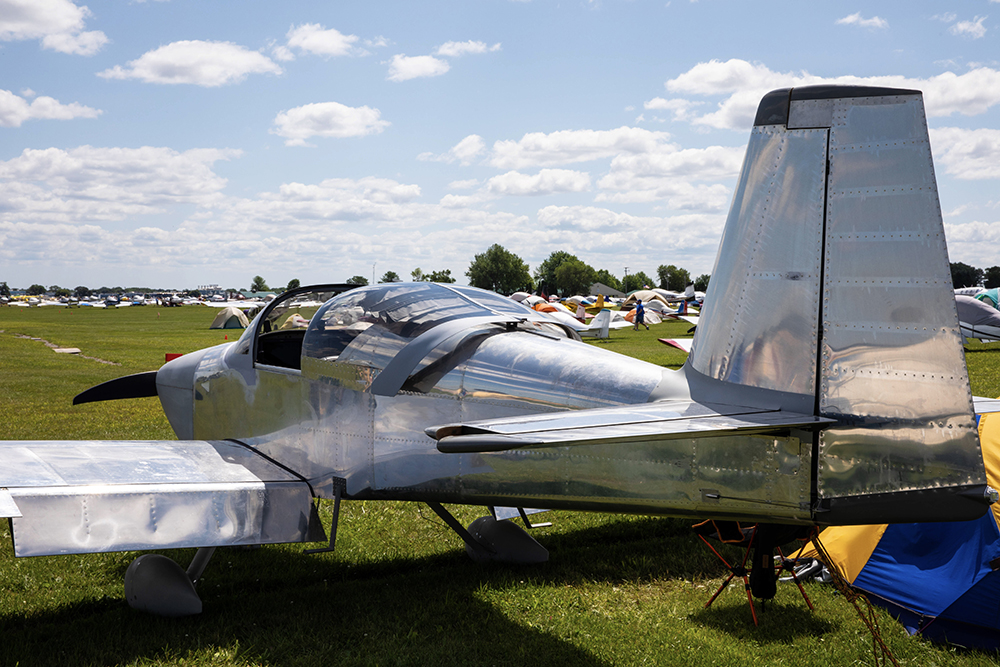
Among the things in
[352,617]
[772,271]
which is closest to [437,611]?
[352,617]

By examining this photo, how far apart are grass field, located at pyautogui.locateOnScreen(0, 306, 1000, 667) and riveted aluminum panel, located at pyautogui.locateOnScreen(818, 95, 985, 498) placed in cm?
194

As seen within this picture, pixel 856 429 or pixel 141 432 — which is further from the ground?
pixel 856 429

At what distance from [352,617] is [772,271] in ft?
11.6

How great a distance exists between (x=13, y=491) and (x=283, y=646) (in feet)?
5.80

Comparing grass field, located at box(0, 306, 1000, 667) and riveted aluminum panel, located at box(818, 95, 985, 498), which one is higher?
riveted aluminum panel, located at box(818, 95, 985, 498)

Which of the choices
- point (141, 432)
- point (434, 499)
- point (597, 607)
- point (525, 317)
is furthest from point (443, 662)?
point (141, 432)

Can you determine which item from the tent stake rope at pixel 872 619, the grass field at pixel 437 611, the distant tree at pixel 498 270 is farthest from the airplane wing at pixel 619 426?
the distant tree at pixel 498 270

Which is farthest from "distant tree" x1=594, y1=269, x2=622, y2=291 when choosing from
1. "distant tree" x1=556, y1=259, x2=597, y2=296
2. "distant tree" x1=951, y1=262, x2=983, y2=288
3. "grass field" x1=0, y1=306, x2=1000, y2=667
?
"grass field" x1=0, y1=306, x2=1000, y2=667

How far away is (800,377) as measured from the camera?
304 centimetres

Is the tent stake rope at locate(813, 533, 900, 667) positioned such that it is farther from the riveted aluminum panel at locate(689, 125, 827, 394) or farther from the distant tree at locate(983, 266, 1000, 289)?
the distant tree at locate(983, 266, 1000, 289)

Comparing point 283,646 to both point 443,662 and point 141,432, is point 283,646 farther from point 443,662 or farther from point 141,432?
point 141,432

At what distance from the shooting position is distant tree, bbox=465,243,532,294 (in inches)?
4870

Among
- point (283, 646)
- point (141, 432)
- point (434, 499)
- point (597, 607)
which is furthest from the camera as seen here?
point (141, 432)

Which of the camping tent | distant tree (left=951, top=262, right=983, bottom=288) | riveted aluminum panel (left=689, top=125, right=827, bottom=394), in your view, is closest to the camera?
riveted aluminum panel (left=689, top=125, right=827, bottom=394)
